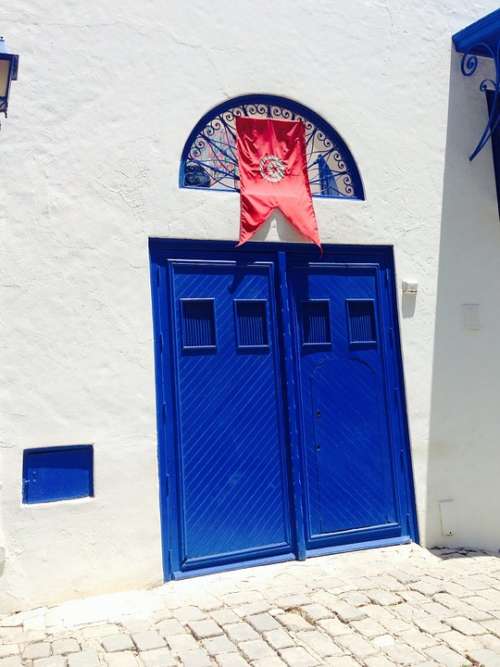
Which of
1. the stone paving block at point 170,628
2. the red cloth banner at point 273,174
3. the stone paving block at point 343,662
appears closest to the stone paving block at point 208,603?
the stone paving block at point 170,628

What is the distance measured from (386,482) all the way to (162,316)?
228 cm

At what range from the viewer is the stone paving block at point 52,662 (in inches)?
135

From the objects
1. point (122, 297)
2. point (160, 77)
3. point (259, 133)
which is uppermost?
point (160, 77)

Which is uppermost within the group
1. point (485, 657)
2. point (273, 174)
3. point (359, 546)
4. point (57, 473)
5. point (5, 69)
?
point (5, 69)

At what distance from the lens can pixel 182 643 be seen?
369cm

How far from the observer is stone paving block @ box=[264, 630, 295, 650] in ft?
12.0

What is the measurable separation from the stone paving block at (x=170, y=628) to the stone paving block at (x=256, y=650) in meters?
0.40

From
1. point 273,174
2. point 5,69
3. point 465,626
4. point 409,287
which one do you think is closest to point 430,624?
point 465,626

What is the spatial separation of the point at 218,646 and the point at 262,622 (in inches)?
14.9

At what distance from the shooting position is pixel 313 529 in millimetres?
5051

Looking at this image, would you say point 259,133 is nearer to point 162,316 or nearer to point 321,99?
point 321,99

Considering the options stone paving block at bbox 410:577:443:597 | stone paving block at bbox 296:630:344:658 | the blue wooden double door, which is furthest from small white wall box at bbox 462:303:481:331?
stone paving block at bbox 296:630:344:658

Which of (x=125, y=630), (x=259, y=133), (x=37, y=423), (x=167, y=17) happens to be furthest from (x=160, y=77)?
(x=125, y=630)

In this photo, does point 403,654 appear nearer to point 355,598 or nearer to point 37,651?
point 355,598
